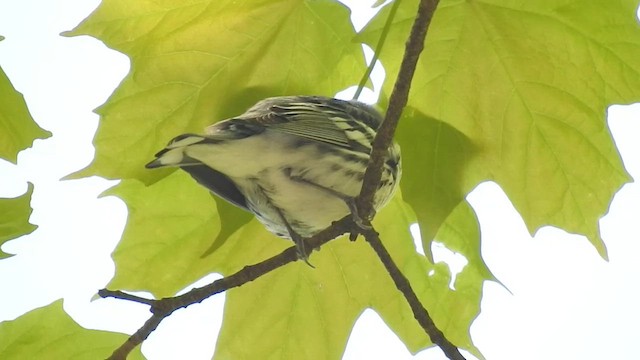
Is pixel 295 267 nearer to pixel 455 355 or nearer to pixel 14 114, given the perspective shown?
pixel 455 355

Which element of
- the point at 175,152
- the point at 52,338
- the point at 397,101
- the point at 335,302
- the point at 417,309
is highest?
the point at 397,101

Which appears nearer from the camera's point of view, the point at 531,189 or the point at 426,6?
the point at 426,6

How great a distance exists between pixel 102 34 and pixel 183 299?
1.58ft

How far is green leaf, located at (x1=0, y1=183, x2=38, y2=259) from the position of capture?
4.95ft

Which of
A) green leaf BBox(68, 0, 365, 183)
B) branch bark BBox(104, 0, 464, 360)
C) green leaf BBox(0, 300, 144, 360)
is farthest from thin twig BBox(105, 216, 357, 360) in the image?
green leaf BBox(68, 0, 365, 183)

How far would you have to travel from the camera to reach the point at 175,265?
71.1 inches

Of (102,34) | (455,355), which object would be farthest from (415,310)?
A: (102,34)

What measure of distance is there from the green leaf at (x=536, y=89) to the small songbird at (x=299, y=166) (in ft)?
0.61

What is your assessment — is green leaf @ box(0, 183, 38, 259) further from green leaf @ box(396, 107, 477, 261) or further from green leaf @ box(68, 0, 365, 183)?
green leaf @ box(396, 107, 477, 261)

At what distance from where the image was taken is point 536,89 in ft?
5.63

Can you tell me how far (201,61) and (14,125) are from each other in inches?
14.4

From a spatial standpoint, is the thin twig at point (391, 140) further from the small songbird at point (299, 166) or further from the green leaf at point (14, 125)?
the green leaf at point (14, 125)

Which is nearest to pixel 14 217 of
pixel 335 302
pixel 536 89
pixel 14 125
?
pixel 14 125

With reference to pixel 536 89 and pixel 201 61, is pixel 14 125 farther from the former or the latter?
pixel 536 89
